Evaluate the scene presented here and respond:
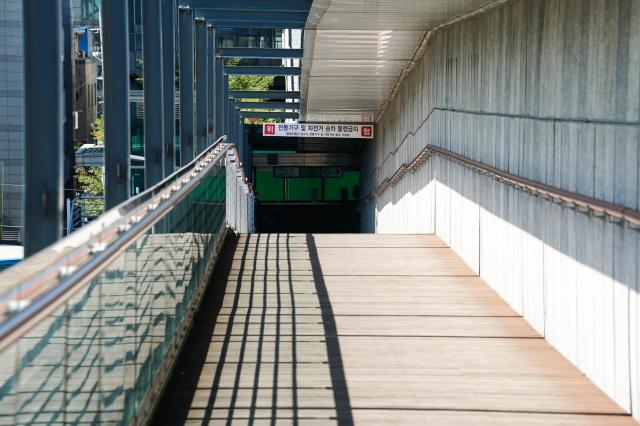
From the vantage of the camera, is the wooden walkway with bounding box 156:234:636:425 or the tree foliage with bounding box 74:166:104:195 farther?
the tree foliage with bounding box 74:166:104:195

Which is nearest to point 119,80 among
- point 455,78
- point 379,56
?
point 455,78

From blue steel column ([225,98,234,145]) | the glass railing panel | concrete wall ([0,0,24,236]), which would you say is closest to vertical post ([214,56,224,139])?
blue steel column ([225,98,234,145])

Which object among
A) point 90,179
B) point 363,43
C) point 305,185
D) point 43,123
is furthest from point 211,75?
point 305,185

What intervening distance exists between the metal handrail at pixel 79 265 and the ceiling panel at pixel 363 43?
5.54m

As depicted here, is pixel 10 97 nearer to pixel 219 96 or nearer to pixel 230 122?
pixel 230 122

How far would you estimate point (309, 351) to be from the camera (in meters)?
6.79

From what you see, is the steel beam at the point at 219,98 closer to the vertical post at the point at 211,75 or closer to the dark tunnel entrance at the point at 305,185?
the vertical post at the point at 211,75

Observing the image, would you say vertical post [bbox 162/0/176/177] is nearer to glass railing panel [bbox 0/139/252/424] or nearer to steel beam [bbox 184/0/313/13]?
steel beam [bbox 184/0/313/13]

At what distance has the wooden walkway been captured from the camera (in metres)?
5.58

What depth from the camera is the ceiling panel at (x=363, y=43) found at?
11.3m

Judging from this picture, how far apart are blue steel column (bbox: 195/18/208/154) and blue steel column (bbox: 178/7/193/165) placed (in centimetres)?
176

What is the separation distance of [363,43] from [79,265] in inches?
462

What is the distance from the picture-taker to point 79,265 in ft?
11.3

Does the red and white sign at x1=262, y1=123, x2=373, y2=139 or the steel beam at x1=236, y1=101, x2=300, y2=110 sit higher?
the steel beam at x1=236, y1=101, x2=300, y2=110
